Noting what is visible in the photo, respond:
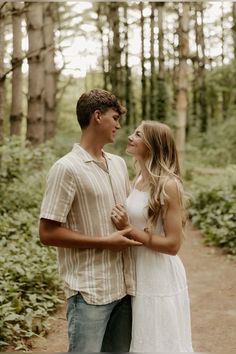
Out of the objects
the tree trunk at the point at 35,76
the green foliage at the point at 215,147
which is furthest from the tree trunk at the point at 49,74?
the green foliage at the point at 215,147

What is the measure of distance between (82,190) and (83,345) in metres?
0.82

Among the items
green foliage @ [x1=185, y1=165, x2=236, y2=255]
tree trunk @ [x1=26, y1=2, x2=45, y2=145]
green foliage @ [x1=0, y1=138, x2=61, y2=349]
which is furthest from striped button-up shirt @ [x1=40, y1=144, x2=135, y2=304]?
tree trunk @ [x1=26, y1=2, x2=45, y2=145]

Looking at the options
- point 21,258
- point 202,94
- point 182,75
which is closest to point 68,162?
point 21,258

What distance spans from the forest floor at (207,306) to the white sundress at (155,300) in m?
2.01

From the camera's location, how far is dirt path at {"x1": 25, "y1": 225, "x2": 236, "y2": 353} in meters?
4.88

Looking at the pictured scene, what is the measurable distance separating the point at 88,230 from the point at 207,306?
370cm

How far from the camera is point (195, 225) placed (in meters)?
9.67

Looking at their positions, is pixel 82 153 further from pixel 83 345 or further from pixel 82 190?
pixel 83 345

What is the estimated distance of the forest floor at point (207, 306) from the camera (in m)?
4.88

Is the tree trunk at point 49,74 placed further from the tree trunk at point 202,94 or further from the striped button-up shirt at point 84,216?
the striped button-up shirt at point 84,216

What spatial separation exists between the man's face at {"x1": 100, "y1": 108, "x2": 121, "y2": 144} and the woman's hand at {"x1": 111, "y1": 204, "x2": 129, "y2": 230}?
0.40 m

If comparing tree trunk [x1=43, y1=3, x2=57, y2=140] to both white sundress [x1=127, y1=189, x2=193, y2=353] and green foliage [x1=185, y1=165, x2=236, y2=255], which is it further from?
white sundress [x1=127, y1=189, x2=193, y2=353]

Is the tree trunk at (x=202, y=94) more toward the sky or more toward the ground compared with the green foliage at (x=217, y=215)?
more toward the sky

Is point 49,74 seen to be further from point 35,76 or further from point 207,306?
point 207,306
